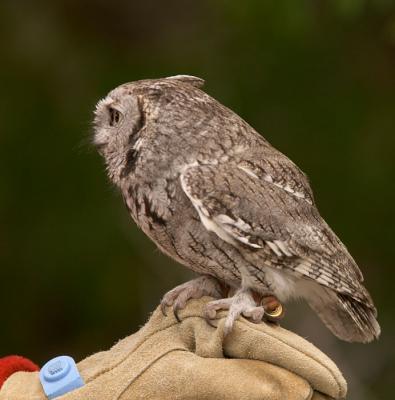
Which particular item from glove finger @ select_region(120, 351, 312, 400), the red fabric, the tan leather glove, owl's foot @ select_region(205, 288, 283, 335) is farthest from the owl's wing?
the red fabric

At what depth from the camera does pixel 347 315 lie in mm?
2488

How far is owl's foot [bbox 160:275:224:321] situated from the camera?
224 centimetres

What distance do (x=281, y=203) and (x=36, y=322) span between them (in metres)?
3.09

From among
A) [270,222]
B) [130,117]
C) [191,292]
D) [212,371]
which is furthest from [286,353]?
[130,117]

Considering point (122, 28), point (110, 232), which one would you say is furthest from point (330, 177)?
point (122, 28)

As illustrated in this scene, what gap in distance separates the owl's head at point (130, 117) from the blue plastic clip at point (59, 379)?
58cm

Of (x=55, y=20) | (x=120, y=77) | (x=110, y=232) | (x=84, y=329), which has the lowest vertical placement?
(x=84, y=329)

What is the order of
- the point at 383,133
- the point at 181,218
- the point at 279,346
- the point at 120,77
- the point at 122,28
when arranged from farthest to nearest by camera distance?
the point at 122,28 < the point at 120,77 < the point at 383,133 < the point at 181,218 < the point at 279,346

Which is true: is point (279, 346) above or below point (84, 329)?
above

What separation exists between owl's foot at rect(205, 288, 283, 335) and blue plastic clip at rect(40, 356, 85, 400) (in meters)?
0.32

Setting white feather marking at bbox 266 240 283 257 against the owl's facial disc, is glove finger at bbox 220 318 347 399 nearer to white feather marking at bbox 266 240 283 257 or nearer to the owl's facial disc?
white feather marking at bbox 266 240 283 257

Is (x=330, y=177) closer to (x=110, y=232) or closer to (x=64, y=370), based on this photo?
(x=110, y=232)

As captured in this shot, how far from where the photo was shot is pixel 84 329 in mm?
5258

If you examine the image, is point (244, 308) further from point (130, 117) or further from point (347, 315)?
point (130, 117)
